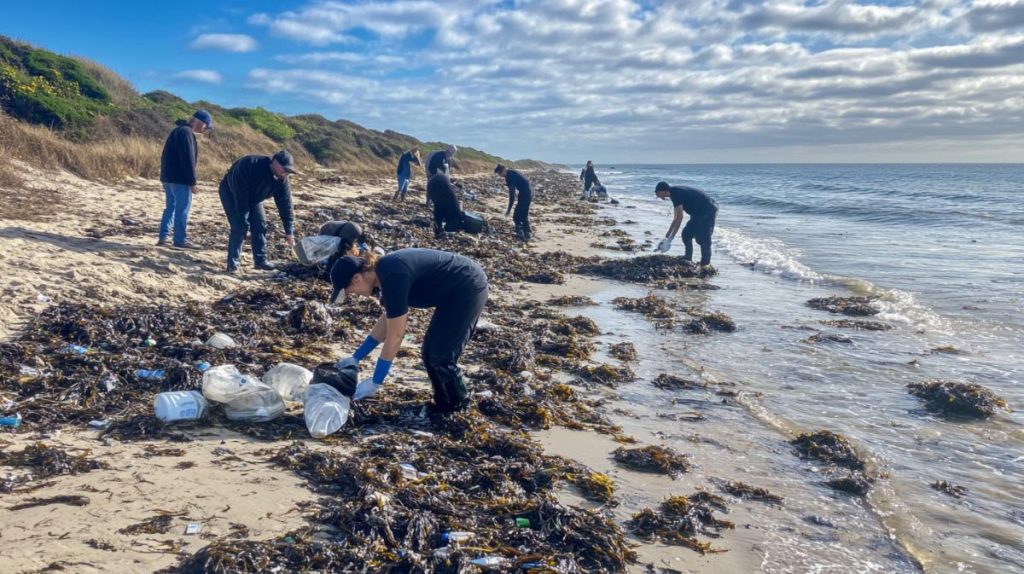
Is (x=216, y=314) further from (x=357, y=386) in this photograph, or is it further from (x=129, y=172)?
(x=129, y=172)

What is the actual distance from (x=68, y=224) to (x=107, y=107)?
40.6 feet

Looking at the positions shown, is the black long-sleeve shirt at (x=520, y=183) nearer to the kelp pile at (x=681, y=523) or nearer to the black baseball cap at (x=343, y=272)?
the black baseball cap at (x=343, y=272)

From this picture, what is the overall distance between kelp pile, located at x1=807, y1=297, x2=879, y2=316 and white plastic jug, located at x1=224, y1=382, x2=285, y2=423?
8425 millimetres

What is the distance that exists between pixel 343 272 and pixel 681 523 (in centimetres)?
250

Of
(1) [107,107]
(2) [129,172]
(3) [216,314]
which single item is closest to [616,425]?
(3) [216,314]

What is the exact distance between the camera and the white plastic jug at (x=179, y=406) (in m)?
4.34

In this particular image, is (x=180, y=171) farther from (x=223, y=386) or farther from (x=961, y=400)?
(x=961, y=400)

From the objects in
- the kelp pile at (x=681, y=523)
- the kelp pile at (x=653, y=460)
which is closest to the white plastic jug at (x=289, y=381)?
the kelp pile at (x=653, y=460)

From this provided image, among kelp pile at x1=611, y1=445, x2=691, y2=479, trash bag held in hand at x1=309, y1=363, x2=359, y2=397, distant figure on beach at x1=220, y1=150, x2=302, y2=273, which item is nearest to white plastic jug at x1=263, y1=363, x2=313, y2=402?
trash bag held in hand at x1=309, y1=363, x2=359, y2=397

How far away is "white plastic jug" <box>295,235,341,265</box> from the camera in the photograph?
5602 millimetres

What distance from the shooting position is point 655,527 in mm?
3857

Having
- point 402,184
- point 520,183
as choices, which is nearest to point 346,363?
point 520,183

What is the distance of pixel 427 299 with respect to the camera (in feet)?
15.4

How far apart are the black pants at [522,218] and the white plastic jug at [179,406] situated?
11.0m
